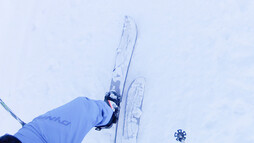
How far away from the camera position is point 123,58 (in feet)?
8.46

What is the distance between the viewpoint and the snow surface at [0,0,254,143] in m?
2.11

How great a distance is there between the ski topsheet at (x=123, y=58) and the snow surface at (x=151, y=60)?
0.09 metres

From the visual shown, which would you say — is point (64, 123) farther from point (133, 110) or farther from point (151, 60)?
point (151, 60)

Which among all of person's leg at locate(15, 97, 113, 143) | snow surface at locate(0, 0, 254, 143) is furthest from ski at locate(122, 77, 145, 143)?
person's leg at locate(15, 97, 113, 143)

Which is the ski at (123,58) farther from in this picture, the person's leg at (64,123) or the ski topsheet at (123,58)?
the person's leg at (64,123)

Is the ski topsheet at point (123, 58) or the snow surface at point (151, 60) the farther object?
the ski topsheet at point (123, 58)

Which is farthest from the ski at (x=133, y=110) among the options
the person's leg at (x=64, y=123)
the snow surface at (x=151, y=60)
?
the person's leg at (x=64, y=123)

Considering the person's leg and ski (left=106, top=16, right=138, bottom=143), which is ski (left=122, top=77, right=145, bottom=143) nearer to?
ski (left=106, top=16, right=138, bottom=143)

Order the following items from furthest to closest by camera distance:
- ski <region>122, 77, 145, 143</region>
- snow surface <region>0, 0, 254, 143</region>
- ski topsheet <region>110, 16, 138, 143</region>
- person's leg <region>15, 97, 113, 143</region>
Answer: ski topsheet <region>110, 16, 138, 143</region> < ski <region>122, 77, 145, 143</region> < snow surface <region>0, 0, 254, 143</region> < person's leg <region>15, 97, 113, 143</region>

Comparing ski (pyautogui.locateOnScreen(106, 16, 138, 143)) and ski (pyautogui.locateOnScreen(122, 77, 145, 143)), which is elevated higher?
ski (pyautogui.locateOnScreen(106, 16, 138, 143))

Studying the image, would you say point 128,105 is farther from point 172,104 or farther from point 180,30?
point 180,30

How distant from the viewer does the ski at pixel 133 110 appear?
2346 mm

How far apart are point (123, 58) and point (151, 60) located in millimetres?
335

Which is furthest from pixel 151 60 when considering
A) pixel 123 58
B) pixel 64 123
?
pixel 64 123
